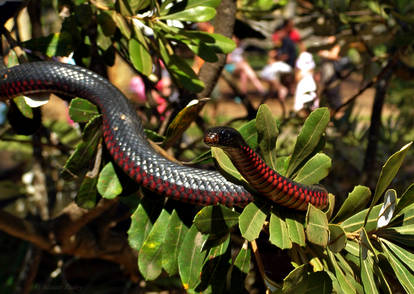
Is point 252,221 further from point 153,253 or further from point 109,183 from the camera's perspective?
point 109,183

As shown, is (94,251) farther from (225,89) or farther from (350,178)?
(225,89)

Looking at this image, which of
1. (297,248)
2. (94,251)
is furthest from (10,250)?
(297,248)

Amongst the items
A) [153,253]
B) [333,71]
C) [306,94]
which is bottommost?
[333,71]

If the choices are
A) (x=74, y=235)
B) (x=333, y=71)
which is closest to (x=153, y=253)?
(x=74, y=235)

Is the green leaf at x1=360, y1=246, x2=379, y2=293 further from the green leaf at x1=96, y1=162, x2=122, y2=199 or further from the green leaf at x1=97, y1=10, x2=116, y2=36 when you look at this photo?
the green leaf at x1=97, y1=10, x2=116, y2=36

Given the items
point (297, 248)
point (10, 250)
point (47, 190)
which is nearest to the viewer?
point (297, 248)

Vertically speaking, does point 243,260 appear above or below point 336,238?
below
